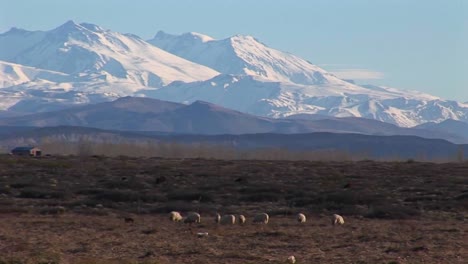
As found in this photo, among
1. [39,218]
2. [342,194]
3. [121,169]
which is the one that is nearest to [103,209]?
[39,218]

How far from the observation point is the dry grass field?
27641 mm

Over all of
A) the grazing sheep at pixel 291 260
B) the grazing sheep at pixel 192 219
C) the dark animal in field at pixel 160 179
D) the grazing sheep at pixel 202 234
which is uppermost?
the dark animal in field at pixel 160 179

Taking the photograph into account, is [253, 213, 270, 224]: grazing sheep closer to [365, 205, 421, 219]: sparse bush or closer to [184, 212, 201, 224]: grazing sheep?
[184, 212, 201, 224]: grazing sheep

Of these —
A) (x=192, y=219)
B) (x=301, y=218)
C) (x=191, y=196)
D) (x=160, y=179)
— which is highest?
(x=160, y=179)

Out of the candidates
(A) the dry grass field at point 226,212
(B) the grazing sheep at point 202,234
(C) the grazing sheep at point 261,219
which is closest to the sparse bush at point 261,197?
(A) the dry grass field at point 226,212

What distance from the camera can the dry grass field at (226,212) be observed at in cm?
2764

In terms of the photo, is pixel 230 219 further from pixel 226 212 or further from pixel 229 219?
pixel 226 212

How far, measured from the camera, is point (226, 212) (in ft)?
132

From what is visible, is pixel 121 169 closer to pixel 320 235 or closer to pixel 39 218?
pixel 39 218

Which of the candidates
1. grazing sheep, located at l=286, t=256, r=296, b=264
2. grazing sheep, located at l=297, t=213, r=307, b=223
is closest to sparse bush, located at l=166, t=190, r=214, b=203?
grazing sheep, located at l=297, t=213, r=307, b=223

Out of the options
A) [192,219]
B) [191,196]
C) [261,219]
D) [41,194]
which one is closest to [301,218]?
[261,219]

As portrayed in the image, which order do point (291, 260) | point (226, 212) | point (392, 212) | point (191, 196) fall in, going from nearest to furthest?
point (291, 260), point (392, 212), point (226, 212), point (191, 196)

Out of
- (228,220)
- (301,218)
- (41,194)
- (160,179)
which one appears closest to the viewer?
(228,220)

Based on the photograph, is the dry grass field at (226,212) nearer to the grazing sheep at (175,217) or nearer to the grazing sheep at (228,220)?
the grazing sheep at (175,217)
